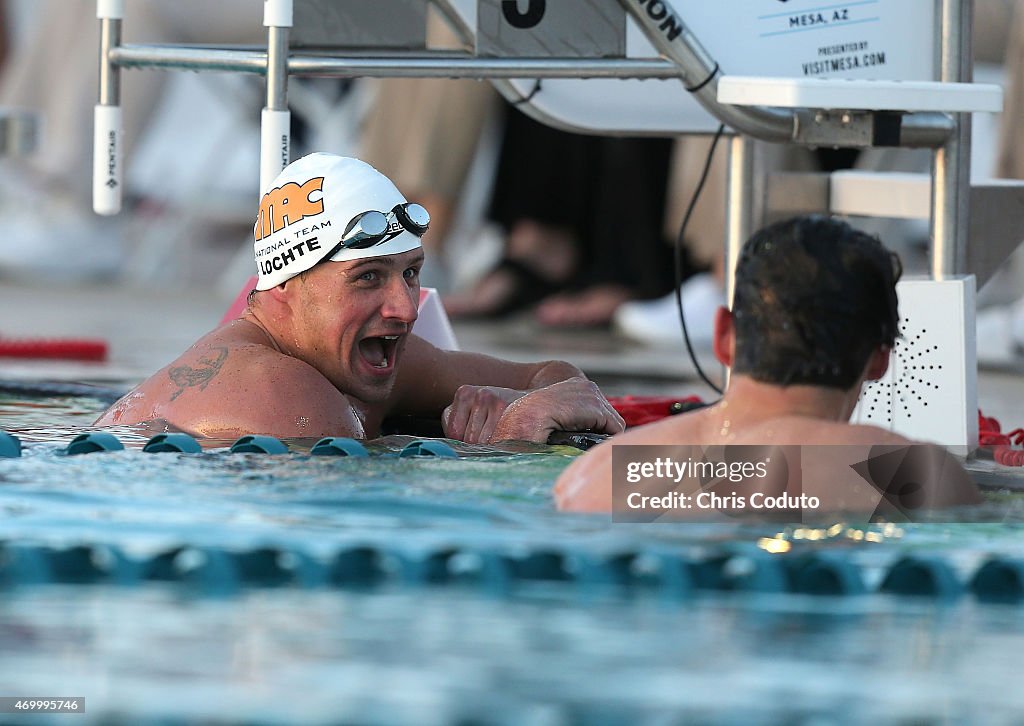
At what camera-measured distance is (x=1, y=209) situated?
11.0 metres

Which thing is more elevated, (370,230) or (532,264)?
(532,264)

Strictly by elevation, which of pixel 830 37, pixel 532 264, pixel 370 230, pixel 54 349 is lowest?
pixel 54 349

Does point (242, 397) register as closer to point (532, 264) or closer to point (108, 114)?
point (108, 114)

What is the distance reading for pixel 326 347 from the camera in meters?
3.85

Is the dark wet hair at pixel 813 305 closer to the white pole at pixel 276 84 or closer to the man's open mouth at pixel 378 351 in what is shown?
the man's open mouth at pixel 378 351

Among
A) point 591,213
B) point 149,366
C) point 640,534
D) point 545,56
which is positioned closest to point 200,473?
point 640,534

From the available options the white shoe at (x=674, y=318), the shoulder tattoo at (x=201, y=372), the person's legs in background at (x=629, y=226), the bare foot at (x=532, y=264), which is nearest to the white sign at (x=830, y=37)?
the shoulder tattoo at (x=201, y=372)

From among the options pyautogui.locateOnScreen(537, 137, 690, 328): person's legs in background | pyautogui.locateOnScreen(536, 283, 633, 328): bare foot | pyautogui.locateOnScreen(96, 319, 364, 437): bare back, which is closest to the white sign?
pyautogui.locateOnScreen(96, 319, 364, 437): bare back

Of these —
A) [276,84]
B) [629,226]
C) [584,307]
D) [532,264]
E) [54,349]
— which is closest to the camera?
[276,84]

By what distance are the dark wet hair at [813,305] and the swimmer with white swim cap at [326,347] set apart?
106cm

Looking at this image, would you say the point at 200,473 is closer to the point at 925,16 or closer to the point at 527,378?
the point at 527,378

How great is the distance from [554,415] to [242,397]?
2.04 ft

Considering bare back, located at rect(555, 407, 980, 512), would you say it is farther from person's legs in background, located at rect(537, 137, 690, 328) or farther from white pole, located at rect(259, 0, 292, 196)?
person's legs in background, located at rect(537, 137, 690, 328)

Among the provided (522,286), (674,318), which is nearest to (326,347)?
(674,318)
